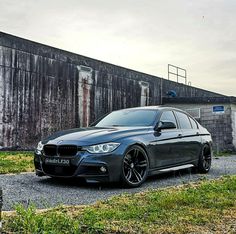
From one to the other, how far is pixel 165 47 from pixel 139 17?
4.52 meters

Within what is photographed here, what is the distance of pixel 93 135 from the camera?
609cm

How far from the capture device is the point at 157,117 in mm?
7195

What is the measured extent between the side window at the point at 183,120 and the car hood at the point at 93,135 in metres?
1.53

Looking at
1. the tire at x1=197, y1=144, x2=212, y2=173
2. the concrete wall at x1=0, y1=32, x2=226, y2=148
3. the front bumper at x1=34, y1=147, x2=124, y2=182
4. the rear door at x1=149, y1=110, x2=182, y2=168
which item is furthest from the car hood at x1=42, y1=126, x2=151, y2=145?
the concrete wall at x1=0, y1=32, x2=226, y2=148

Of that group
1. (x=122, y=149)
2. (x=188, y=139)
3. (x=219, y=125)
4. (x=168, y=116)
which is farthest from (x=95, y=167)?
(x=219, y=125)

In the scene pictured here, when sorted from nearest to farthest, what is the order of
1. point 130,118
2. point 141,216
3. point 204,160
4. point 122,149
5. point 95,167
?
point 141,216, point 95,167, point 122,149, point 130,118, point 204,160

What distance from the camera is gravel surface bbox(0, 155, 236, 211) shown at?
4.86 m

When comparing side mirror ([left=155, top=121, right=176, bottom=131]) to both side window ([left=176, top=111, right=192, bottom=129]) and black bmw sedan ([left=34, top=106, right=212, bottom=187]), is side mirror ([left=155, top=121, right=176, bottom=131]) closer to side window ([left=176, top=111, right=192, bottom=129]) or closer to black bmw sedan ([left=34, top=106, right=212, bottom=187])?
black bmw sedan ([left=34, top=106, right=212, bottom=187])

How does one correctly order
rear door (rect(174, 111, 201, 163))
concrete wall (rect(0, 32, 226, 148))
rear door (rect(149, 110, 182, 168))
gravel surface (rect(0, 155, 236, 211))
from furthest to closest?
concrete wall (rect(0, 32, 226, 148)) → rear door (rect(174, 111, 201, 163)) → rear door (rect(149, 110, 182, 168)) → gravel surface (rect(0, 155, 236, 211))

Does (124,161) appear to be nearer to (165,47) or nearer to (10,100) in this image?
(10,100)

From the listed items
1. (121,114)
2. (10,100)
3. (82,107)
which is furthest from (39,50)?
(121,114)

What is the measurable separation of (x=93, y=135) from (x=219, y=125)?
16221mm

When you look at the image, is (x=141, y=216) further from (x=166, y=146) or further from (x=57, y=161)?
(x=166, y=146)

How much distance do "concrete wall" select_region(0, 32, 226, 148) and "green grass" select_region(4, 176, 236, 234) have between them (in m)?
10.0
